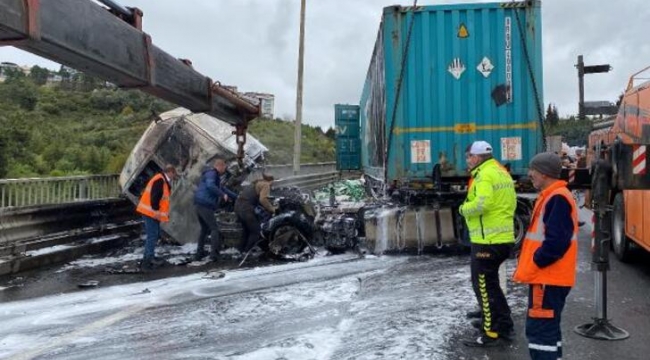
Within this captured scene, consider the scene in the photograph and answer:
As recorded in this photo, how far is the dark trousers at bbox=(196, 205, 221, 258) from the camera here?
9680 mm

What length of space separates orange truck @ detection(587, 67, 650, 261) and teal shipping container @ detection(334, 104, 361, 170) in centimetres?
947

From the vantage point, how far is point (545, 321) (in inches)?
152

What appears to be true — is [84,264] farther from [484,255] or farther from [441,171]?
[484,255]

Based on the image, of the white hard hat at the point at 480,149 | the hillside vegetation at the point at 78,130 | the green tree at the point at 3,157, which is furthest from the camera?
the hillside vegetation at the point at 78,130

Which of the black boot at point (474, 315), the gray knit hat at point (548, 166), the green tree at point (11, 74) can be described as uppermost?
the green tree at point (11, 74)

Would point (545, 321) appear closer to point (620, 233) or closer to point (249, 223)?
point (620, 233)


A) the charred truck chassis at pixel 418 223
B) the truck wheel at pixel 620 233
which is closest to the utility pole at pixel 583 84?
the truck wheel at pixel 620 233

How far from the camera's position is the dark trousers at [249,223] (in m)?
9.80

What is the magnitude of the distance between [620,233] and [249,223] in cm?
541

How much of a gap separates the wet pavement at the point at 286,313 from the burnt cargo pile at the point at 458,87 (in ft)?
5.07

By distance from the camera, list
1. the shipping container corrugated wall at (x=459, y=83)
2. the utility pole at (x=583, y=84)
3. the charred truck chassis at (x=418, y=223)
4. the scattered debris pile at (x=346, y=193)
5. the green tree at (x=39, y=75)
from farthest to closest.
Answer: the green tree at (x=39, y=75) → the utility pole at (x=583, y=84) → the scattered debris pile at (x=346, y=193) → the charred truck chassis at (x=418, y=223) → the shipping container corrugated wall at (x=459, y=83)

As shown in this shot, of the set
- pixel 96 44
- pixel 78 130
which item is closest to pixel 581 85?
pixel 96 44

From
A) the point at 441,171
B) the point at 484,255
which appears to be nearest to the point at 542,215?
the point at 484,255

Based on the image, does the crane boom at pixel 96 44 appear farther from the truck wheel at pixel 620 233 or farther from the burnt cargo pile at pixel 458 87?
the truck wheel at pixel 620 233
